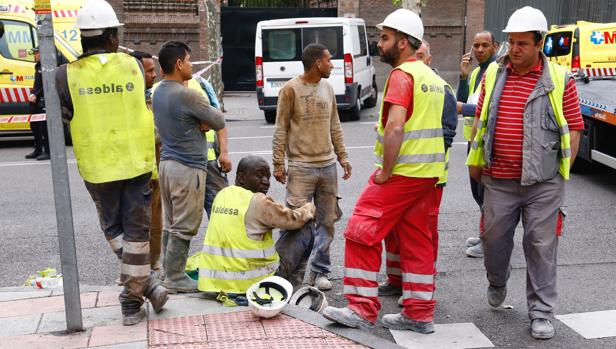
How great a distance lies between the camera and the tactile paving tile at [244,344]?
3.99 metres

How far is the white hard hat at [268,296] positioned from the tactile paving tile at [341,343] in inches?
15.5

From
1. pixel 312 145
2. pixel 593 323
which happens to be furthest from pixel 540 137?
pixel 312 145

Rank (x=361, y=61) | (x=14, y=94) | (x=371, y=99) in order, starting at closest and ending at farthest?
(x=14, y=94) → (x=361, y=61) → (x=371, y=99)

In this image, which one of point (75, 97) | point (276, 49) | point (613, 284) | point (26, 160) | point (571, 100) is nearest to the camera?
point (75, 97)

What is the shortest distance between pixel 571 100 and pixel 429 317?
163cm

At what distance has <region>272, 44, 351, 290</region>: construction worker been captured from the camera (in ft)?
17.7

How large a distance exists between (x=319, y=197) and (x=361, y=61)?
10797 mm

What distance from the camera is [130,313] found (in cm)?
433

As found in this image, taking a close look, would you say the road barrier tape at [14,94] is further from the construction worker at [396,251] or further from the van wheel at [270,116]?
the construction worker at [396,251]

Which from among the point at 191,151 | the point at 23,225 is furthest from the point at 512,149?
the point at 23,225

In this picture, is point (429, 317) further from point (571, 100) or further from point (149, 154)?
point (149, 154)

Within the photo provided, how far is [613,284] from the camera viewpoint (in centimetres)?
545

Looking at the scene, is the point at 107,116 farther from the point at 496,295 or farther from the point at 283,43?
the point at 283,43

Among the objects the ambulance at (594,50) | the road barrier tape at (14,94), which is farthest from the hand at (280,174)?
the ambulance at (594,50)
